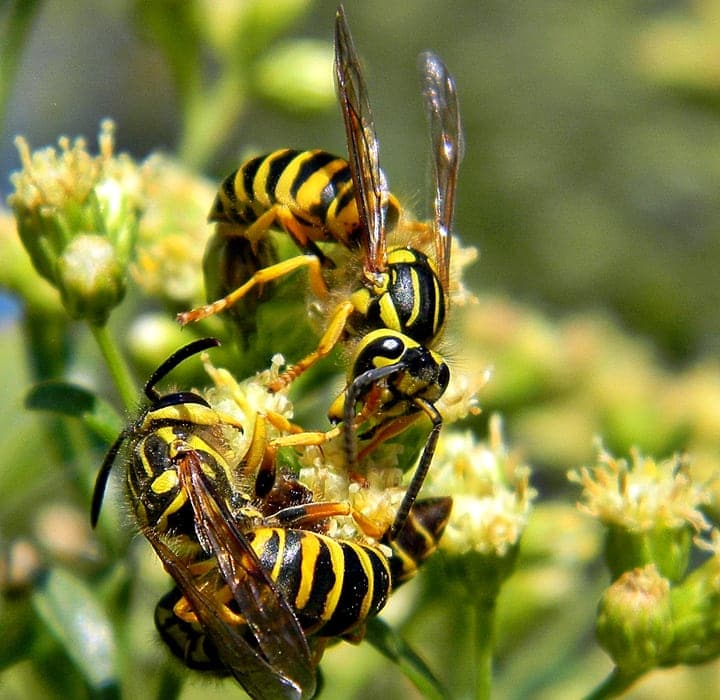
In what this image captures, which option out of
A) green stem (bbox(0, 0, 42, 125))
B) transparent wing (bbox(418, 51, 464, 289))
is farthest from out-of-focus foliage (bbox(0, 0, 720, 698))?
transparent wing (bbox(418, 51, 464, 289))

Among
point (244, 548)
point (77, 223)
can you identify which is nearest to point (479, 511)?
point (244, 548)

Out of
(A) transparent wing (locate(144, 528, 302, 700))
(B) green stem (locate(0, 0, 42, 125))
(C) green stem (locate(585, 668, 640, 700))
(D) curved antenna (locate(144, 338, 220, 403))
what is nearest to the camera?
(A) transparent wing (locate(144, 528, 302, 700))

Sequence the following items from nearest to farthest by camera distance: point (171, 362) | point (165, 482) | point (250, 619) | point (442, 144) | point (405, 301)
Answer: point (250, 619)
point (165, 482)
point (171, 362)
point (405, 301)
point (442, 144)

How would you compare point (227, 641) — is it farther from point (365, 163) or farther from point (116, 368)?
point (365, 163)

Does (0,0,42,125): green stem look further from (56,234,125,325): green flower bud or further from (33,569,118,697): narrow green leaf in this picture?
(33,569,118,697): narrow green leaf

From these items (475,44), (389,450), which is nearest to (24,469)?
(389,450)

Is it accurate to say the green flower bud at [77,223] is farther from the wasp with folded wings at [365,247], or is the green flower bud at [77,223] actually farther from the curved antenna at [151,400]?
the curved antenna at [151,400]

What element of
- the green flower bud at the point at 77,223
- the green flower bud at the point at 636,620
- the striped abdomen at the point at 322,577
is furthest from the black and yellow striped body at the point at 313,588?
the green flower bud at the point at 77,223
